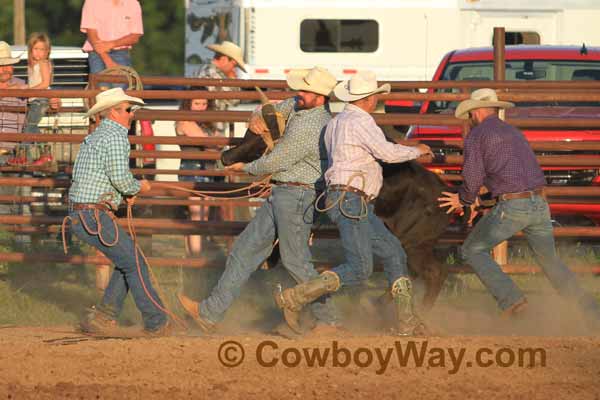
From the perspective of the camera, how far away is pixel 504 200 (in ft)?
30.3

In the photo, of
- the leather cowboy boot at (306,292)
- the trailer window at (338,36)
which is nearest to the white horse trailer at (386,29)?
the trailer window at (338,36)

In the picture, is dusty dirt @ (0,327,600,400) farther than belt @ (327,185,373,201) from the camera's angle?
No

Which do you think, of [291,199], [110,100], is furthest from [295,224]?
[110,100]

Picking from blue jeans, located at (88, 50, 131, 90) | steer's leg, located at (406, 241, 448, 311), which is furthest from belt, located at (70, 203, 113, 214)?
blue jeans, located at (88, 50, 131, 90)

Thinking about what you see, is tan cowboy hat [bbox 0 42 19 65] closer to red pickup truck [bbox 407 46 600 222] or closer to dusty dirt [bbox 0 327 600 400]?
red pickup truck [bbox 407 46 600 222]

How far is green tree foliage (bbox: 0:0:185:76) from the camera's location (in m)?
43.2

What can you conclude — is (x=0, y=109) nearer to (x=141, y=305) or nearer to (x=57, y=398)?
(x=141, y=305)

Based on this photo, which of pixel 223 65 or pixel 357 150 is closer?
pixel 357 150

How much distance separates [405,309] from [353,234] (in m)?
0.68

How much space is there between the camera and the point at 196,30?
1906 cm

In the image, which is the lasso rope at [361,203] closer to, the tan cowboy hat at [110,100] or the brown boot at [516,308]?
the brown boot at [516,308]

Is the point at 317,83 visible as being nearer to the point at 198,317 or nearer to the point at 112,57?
the point at 198,317

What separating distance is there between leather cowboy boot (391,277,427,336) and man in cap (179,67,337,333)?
23.1 inches

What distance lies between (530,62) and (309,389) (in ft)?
21.5
